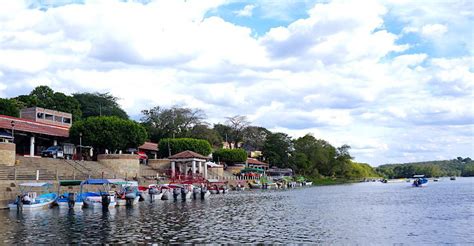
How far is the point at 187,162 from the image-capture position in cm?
10094

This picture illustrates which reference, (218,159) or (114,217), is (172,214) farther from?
(218,159)

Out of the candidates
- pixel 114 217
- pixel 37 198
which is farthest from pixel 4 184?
pixel 114 217

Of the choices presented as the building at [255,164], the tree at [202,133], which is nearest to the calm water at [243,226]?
the tree at [202,133]

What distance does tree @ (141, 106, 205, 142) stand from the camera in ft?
442

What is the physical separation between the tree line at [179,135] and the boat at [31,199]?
3370 cm

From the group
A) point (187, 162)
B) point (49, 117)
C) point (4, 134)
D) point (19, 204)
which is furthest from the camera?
point (49, 117)

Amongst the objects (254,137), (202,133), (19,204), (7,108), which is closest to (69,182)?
(19,204)

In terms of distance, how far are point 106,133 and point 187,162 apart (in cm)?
2001

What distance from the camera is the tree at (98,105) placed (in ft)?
447

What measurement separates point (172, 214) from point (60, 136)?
163 feet

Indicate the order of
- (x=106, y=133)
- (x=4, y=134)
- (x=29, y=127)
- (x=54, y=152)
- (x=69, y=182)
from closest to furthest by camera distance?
(x=69, y=182), (x=4, y=134), (x=29, y=127), (x=54, y=152), (x=106, y=133)

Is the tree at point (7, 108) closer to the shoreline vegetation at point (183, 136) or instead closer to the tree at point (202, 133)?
the shoreline vegetation at point (183, 136)

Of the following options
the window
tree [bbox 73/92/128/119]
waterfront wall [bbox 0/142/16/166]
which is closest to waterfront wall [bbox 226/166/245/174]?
tree [bbox 73/92/128/119]

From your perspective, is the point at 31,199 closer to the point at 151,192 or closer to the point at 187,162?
the point at 151,192
